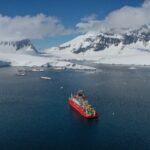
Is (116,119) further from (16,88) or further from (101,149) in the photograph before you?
(16,88)

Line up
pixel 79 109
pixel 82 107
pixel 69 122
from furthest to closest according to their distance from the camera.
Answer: pixel 79 109 < pixel 82 107 < pixel 69 122

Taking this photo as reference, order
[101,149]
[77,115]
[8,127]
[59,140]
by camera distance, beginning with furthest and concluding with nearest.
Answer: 1. [77,115]
2. [8,127]
3. [59,140]
4. [101,149]

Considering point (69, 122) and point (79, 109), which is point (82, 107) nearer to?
point (79, 109)

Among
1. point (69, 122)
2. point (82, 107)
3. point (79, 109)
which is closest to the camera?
point (69, 122)

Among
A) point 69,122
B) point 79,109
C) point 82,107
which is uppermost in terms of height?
point 82,107

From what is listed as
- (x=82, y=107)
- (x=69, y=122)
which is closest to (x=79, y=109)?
(x=82, y=107)

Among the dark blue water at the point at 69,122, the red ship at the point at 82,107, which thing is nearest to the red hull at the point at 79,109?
the red ship at the point at 82,107

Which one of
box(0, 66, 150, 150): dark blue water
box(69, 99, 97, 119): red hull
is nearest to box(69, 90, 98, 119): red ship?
box(69, 99, 97, 119): red hull

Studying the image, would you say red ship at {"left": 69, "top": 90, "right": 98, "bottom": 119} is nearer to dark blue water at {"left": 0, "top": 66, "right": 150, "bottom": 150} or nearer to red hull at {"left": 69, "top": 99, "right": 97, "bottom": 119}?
red hull at {"left": 69, "top": 99, "right": 97, "bottom": 119}

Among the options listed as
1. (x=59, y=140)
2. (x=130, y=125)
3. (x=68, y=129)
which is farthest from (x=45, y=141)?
(x=130, y=125)
